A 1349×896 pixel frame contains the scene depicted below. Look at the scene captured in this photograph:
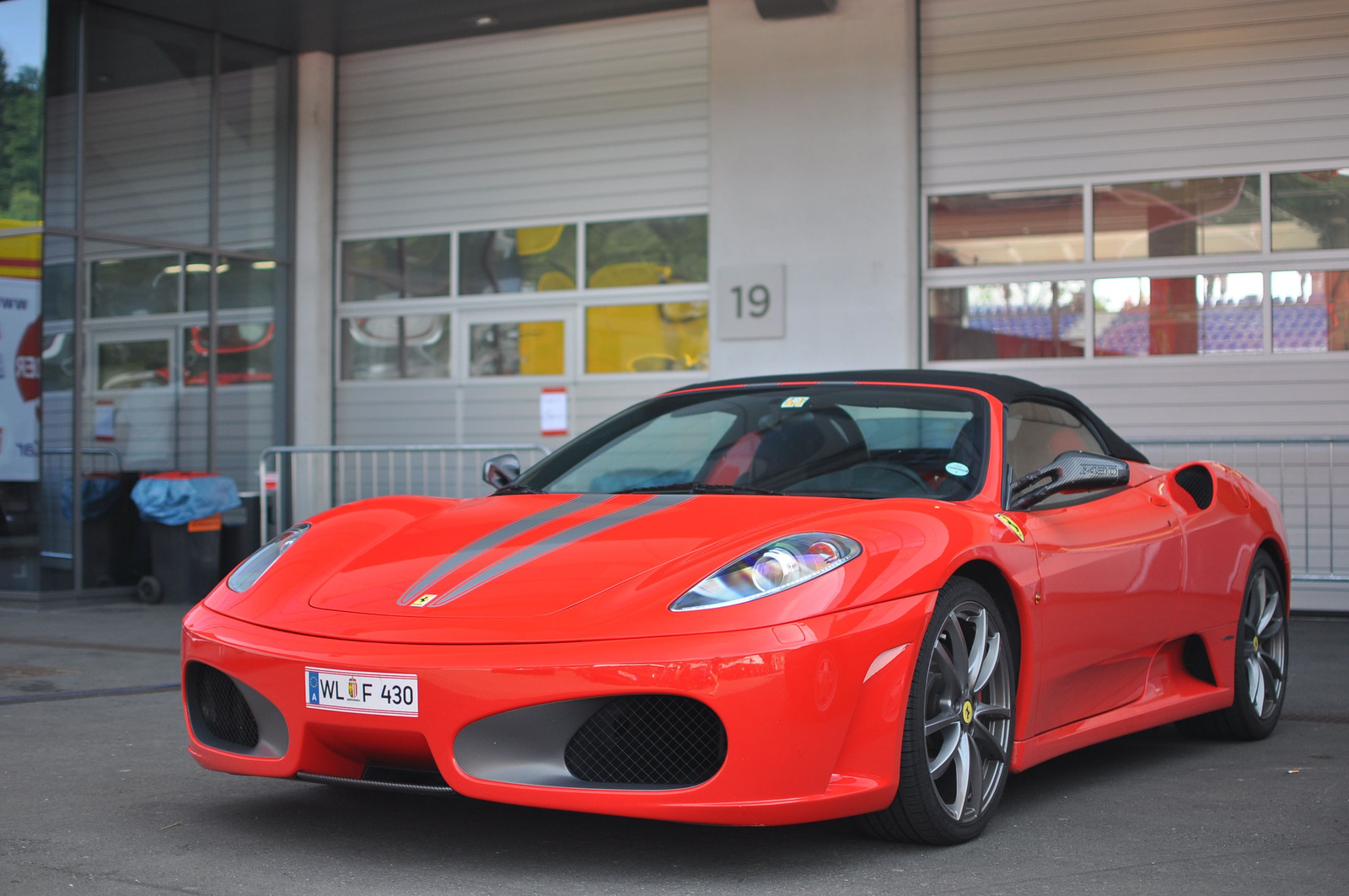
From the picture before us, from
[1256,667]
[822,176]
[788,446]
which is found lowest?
[1256,667]

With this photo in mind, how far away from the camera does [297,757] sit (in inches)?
127

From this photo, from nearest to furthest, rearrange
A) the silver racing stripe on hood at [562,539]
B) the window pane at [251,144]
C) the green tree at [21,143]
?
the silver racing stripe on hood at [562,539] → the green tree at [21,143] → the window pane at [251,144]

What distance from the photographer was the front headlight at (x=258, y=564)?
377 cm

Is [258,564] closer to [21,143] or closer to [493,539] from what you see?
[493,539]

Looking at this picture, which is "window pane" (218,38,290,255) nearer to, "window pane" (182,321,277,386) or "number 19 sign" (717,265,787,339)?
"window pane" (182,321,277,386)

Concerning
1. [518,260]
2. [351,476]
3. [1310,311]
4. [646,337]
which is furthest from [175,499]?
[1310,311]

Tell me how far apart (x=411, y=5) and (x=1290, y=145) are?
22.5 feet

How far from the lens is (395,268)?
12.9m

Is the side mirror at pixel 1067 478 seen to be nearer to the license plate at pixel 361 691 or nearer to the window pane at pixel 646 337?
the license plate at pixel 361 691

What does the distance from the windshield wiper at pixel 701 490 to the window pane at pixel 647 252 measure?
294 inches

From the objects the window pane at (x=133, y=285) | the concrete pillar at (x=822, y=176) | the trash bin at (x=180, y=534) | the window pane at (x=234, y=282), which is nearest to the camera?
the trash bin at (x=180, y=534)

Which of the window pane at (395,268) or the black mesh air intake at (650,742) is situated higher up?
the window pane at (395,268)

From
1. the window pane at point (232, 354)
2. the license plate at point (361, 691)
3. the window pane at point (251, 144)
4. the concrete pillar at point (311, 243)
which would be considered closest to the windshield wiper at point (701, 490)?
the license plate at point (361, 691)

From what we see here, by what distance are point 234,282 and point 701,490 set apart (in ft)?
30.2
